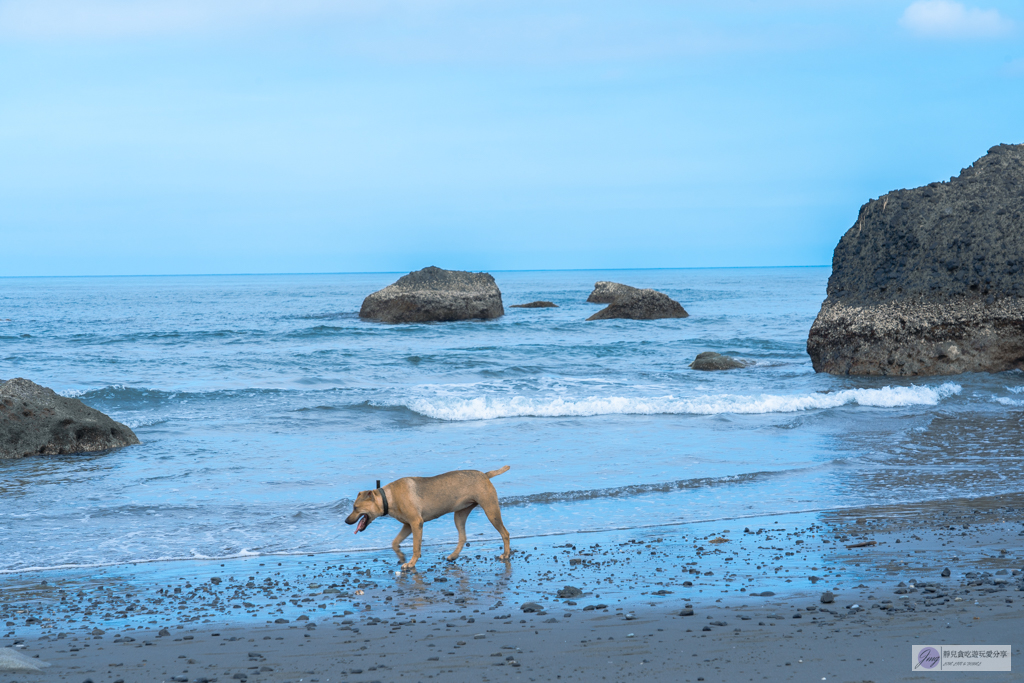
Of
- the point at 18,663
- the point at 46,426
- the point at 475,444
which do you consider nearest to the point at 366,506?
the point at 18,663

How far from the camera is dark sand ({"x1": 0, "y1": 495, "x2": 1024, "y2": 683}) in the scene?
459 cm

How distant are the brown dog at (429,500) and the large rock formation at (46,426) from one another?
23.9 feet

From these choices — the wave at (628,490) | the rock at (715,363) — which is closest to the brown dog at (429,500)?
the wave at (628,490)

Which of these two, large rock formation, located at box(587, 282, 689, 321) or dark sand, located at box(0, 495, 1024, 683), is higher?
large rock formation, located at box(587, 282, 689, 321)

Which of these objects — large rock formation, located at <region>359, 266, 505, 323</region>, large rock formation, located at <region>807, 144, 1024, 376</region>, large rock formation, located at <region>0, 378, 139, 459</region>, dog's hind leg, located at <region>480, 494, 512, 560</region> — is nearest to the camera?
dog's hind leg, located at <region>480, 494, 512, 560</region>

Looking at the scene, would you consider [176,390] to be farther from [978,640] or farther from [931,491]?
[978,640]

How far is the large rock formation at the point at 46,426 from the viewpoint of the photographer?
1193 centimetres

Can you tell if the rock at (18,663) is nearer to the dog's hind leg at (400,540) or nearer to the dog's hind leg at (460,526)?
the dog's hind leg at (400,540)

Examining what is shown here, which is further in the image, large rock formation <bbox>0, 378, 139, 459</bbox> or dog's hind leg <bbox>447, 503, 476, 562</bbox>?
large rock formation <bbox>0, 378, 139, 459</bbox>

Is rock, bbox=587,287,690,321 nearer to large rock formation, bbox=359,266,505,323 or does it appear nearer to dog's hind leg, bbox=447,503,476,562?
large rock formation, bbox=359,266,505,323

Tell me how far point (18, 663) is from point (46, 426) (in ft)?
28.1

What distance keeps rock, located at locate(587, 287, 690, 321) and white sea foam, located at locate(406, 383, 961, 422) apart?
2472 centimetres

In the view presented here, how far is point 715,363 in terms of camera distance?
75.9 ft

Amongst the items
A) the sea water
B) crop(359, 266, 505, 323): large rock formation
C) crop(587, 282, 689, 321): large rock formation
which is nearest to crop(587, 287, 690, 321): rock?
crop(587, 282, 689, 321): large rock formation
